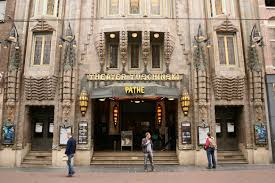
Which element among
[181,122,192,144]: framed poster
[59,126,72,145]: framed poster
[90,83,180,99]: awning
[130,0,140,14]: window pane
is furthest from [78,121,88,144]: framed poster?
[130,0,140,14]: window pane

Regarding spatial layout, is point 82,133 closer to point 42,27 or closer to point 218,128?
point 42,27

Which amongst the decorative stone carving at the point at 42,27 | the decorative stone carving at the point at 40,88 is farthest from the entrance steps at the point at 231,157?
the decorative stone carving at the point at 42,27

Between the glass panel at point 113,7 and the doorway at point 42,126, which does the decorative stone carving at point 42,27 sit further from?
the doorway at point 42,126

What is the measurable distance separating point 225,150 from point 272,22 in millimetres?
10813

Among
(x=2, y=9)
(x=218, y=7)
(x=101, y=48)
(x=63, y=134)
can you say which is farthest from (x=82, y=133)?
(x=218, y=7)

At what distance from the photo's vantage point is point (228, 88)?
66.7ft

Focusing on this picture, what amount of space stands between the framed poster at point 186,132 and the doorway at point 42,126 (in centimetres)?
1004

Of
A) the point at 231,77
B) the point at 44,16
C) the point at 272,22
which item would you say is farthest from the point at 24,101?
the point at 272,22

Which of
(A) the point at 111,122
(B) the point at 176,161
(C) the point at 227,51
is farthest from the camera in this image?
(A) the point at 111,122

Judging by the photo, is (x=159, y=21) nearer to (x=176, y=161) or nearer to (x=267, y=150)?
(x=176, y=161)

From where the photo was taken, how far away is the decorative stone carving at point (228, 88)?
20266 millimetres

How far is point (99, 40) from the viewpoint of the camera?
20.9 meters

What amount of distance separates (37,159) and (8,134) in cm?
272

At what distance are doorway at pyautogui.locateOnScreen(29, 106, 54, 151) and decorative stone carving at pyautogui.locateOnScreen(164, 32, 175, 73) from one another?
9.58 metres
